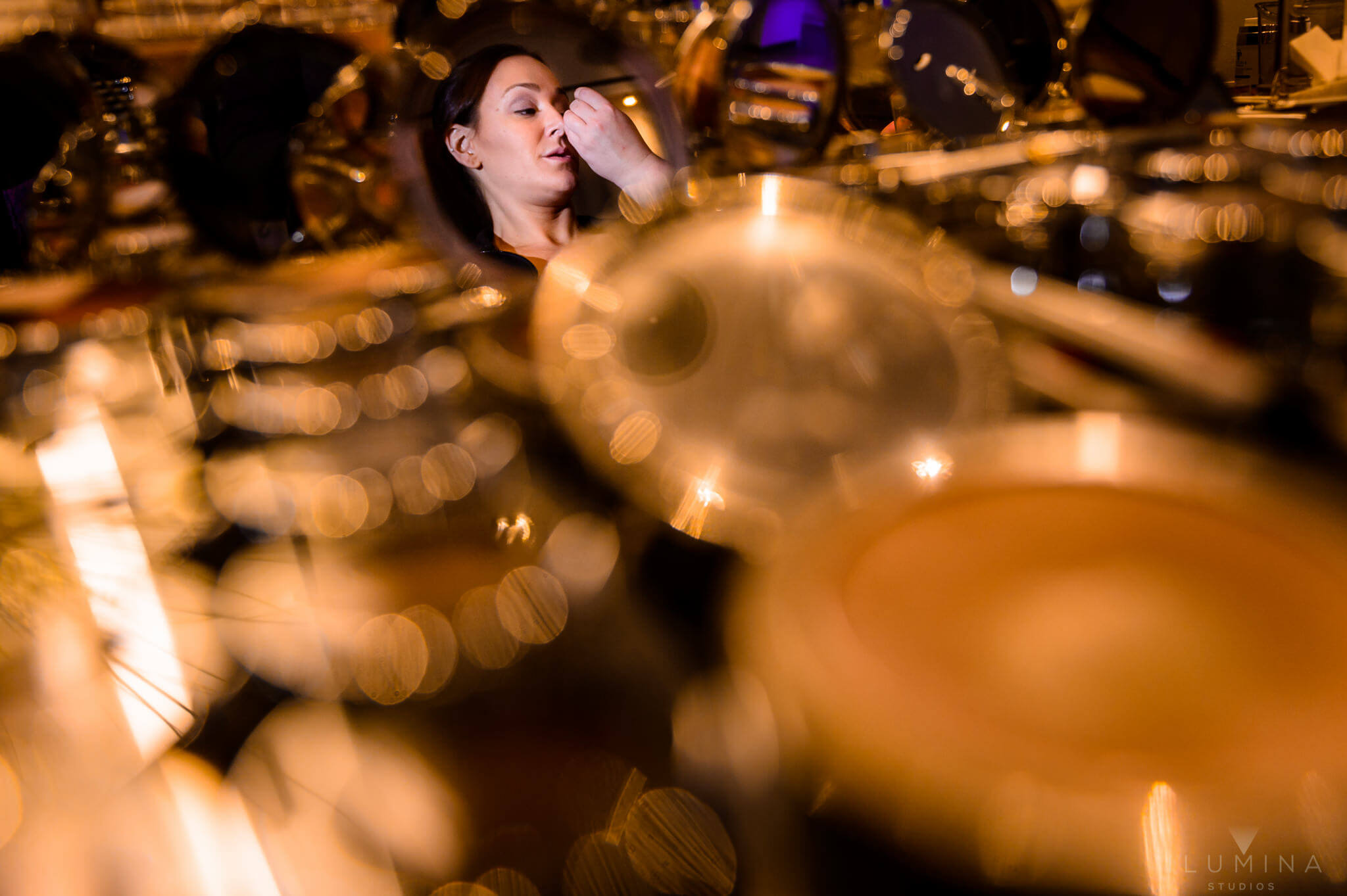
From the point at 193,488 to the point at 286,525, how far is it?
0.19ft

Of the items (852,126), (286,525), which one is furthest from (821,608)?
(852,126)

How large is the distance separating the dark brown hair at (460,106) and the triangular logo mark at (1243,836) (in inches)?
13.8

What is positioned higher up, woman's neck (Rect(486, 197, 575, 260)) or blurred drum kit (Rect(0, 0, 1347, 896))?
woman's neck (Rect(486, 197, 575, 260))

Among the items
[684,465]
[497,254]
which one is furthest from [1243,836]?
[497,254]

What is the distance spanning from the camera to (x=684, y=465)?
279 millimetres

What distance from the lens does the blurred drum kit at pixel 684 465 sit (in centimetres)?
15

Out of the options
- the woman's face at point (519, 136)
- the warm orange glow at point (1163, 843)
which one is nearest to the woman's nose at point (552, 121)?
the woman's face at point (519, 136)

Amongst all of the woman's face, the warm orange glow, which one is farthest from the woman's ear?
the warm orange glow

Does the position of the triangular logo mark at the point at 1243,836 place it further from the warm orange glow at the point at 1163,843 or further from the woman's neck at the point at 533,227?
the woman's neck at the point at 533,227

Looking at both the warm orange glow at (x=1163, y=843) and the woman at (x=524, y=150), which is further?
the woman at (x=524, y=150)

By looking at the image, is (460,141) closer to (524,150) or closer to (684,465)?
(524,150)

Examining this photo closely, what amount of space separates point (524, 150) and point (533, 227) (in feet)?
0.12

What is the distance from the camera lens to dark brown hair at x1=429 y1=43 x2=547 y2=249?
0.34 metres

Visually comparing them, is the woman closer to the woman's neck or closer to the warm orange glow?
the woman's neck
